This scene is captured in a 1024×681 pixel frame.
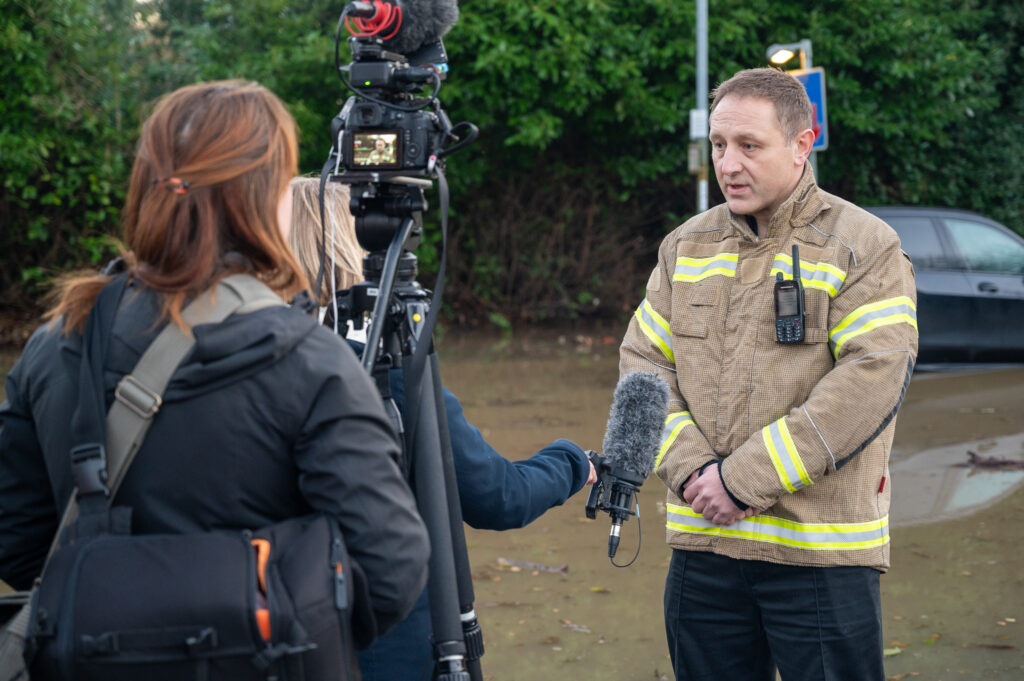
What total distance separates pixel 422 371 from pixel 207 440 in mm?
640

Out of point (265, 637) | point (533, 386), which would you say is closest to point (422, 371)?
point (265, 637)

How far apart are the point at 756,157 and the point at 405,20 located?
1.04 m

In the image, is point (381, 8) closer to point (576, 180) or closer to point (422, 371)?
point (422, 371)

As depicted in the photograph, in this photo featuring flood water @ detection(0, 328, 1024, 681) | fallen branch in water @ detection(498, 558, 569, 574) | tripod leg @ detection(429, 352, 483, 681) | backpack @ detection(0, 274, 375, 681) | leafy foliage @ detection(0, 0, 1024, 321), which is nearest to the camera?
backpack @ detection(0, 274, 375, 681)

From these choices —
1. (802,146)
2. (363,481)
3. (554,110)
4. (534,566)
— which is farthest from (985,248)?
(363,481)

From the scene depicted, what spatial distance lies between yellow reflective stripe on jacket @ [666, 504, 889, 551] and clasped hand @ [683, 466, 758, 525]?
1.7 inches

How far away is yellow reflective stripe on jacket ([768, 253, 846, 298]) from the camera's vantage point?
112 inches

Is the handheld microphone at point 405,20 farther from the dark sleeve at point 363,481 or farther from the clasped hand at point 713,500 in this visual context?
the clasped hand at point 713,500

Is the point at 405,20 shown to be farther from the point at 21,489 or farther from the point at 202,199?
the point at 21,489

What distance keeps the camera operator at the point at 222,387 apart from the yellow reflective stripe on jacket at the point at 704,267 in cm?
141

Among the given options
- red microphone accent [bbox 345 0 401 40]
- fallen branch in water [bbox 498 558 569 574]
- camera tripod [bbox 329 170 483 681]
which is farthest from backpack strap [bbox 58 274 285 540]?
fallen branch in water [bbox 498 558 569 574]

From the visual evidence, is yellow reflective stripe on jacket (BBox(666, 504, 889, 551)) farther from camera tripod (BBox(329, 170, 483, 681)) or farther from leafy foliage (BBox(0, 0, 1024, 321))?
leafy foliage (BBox(0, 0, 1024, 321))

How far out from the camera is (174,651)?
1.73 meters

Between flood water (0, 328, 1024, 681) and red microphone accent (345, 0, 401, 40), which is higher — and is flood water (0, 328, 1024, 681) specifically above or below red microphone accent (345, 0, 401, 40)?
below
